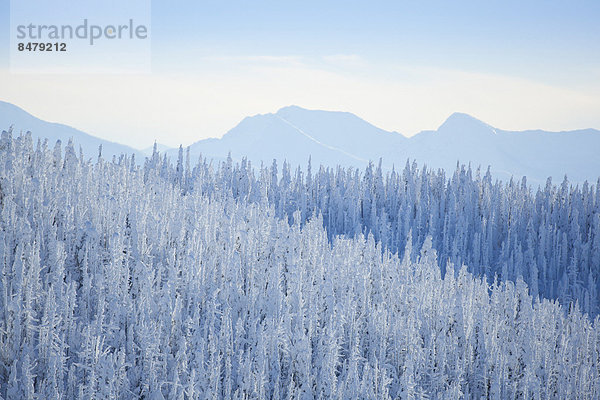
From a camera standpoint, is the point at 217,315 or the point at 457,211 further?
the point at 457,211

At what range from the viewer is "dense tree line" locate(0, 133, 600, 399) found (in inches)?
352

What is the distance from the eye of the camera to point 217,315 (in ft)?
38.5

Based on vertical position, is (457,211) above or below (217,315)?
below

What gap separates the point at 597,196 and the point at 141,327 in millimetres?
43659

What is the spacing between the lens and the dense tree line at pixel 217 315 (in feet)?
29.3

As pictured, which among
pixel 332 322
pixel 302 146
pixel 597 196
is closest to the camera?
pixel 332 322

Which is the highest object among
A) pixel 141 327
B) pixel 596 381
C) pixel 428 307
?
pixel 141 327

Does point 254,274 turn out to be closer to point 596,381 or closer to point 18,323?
point 18,323

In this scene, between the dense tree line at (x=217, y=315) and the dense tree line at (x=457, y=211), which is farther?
the dense tree line at (x=457, y=211)

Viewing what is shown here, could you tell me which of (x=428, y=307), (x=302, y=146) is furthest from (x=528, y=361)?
(x=302, y=146)

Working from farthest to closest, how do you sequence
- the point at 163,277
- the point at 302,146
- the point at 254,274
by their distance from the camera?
the point at 302,146 < the point at 254,274 < the point at 163,277

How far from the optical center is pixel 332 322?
38.2 ft

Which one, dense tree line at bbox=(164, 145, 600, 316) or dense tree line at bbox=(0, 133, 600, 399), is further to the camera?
dense tree line at bbox=(164, 145, 600, 316)

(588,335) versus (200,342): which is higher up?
(200,342)
